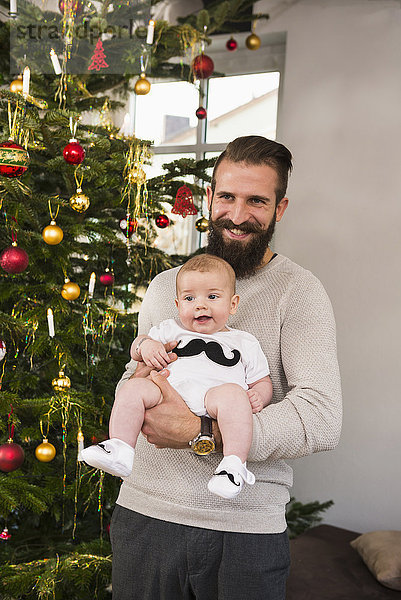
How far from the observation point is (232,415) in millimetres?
1242

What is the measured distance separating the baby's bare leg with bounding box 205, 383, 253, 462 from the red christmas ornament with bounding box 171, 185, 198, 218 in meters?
1.08

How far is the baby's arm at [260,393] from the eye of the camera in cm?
132

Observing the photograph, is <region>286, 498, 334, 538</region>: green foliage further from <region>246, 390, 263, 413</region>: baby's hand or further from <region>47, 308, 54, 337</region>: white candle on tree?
<region>246, 390, 263, 413</region>: baby's hand

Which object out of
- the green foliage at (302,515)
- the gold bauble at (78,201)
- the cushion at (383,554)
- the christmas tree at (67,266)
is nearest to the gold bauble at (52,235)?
the christmas tree at (67,266)

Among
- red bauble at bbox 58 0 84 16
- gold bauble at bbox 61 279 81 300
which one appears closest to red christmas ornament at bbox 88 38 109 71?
red bauble at bbox 58 0 84 16

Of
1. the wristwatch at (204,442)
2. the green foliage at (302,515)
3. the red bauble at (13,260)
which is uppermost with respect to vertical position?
the red bauble at (13,260)

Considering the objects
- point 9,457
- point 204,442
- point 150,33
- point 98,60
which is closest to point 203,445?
point 204,442

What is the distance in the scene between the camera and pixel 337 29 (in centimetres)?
322

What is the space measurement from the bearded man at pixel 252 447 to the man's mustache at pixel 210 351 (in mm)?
88

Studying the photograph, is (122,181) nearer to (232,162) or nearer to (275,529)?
(232,162)

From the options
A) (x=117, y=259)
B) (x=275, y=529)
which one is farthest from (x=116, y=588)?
(x=117, y=259)

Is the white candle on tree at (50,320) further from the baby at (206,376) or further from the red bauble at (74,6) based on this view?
the red bauble at (74,6)

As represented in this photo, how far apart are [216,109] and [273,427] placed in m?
2.85

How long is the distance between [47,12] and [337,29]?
Answer: 1.58 m
